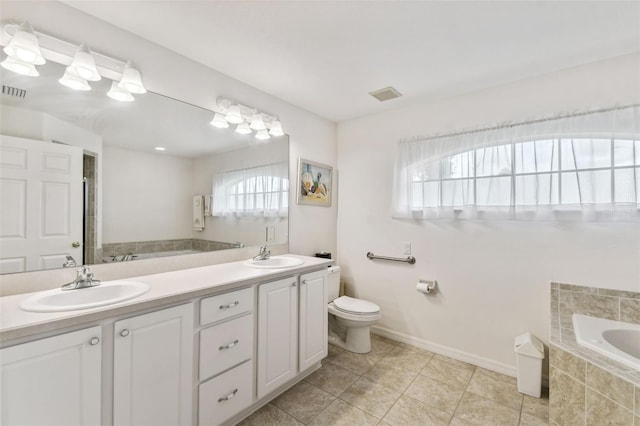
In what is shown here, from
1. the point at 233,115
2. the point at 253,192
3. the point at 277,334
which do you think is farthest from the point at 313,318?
the point at 233,115

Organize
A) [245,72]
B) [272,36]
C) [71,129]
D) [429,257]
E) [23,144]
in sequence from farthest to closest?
1. [429,257]
2. [245,72]
3. [272,36]
4. [71,129]
5. [23,144]

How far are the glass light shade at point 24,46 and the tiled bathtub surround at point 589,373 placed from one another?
314 cm

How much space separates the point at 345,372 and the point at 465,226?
5.34 ft

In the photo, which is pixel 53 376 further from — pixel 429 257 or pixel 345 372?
pixel 429 257

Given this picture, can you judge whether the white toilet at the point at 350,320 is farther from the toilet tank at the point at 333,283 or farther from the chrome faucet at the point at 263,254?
the chrome faucet at the point at 263,254

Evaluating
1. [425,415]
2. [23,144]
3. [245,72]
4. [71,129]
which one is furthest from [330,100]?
[425,415]

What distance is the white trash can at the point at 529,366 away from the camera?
1920 mm

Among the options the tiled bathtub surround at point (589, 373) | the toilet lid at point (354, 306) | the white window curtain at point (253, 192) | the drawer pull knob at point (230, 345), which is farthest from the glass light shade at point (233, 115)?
the tiled bathtub surround at point (589, 373)

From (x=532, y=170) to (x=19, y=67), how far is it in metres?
3.22

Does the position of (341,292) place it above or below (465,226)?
below

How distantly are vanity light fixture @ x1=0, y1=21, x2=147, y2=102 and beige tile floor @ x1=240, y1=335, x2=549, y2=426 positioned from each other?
2.18 m

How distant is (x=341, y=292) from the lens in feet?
10.3

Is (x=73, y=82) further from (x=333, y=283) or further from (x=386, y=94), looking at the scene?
(x=333, y=283)

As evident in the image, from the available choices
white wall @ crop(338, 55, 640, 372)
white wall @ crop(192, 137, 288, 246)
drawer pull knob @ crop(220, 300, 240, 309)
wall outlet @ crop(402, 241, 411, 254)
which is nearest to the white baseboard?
white wall @ crop(338, 55, 640, 372)
